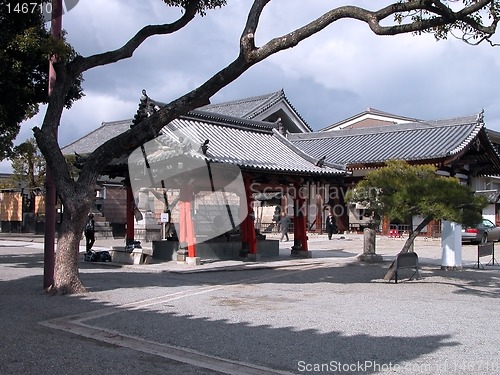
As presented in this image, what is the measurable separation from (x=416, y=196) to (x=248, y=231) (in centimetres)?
707

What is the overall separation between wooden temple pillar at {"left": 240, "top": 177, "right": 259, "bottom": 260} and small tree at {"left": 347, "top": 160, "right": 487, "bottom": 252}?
494cm

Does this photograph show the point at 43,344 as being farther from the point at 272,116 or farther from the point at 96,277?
the point at 272,116

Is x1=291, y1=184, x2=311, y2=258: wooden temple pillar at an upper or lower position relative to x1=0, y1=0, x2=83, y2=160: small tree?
lower

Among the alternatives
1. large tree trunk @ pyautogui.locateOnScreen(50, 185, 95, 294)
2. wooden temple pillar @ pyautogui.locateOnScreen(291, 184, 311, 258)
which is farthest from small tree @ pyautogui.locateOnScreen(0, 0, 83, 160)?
wooden temple pillar @ pyautogui.locateOnScreen(291, 184, 311, 258)

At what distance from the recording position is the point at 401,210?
12.4 m

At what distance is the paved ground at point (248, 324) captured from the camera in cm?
625

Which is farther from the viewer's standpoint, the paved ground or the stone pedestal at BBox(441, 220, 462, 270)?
the stone pedestal at BBox(441, 220, 462, 270)

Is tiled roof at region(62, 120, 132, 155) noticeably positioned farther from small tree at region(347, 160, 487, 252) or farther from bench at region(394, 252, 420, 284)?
bench at region(394, 252, 420, 284)

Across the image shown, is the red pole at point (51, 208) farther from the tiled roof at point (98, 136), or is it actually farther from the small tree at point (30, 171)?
the tiled roof at point (98, 136)

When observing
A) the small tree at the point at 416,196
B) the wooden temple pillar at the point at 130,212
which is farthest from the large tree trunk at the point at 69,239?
the wooden temple pillar at the point at 130,212

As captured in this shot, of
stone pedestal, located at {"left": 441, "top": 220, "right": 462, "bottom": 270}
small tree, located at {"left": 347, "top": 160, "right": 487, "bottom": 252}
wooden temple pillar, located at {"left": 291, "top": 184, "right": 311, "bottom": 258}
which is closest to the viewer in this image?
small tree, located at {"left": 347, "top": 160, "right": 487, "bottom": 252}

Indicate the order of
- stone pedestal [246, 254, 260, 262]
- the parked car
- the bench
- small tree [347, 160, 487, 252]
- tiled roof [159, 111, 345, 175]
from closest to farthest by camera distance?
small tree [347, 160, 487, 252]
the bench
tiled roof [159, 111, 345, 175]
stone pedestal [246, 254, 260, 262]
the parked car

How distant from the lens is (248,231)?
1817cm

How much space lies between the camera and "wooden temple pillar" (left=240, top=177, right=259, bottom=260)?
17656mm
